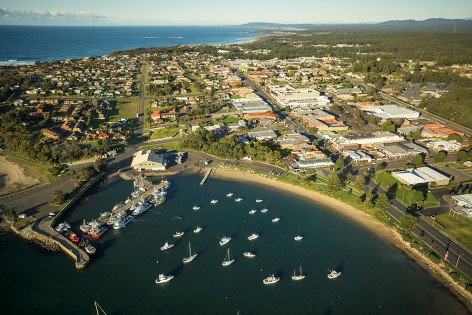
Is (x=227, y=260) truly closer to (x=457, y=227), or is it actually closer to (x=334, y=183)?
(x=334, y=183)

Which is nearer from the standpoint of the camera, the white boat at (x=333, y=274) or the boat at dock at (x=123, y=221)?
the white boat at (x=333, y=274)

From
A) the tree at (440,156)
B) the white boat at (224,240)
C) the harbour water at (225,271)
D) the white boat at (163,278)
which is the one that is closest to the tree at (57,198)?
the harbour water at (225,271)

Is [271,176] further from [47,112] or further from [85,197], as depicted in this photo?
[47,112]

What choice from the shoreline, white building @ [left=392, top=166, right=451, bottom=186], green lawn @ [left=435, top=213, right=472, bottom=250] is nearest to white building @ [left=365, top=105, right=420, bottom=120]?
white building @ [left=392, top=166, right=451, bottom=186]

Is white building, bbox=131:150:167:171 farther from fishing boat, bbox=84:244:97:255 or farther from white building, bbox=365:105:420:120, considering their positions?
white building, bbox=365:105:420:120

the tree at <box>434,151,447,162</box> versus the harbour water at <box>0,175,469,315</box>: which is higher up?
the tree at <box>434,151,447,162</box>

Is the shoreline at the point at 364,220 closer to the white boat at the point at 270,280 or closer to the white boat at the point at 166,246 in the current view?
the white boat at the point at 270,280

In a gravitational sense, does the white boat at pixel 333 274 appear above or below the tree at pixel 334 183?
below
